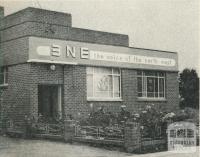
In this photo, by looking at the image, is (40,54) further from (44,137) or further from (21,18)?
(44,137)

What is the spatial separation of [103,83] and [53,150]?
8763 mm

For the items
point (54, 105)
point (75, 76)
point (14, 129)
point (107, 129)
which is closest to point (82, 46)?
point (75, 76)

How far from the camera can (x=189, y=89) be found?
3250 centimetres

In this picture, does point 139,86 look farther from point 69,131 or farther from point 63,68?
point 69,131

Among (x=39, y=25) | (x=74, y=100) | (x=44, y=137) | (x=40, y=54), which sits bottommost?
(x=44, y=137)

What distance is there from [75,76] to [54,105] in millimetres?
1673

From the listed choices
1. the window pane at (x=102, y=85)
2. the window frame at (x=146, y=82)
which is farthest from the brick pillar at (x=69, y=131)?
the window frame at (x=146, y=82)

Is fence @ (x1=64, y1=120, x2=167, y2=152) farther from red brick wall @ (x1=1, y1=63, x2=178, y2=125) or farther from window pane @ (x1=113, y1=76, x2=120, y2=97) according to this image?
window pane @ (x1=113, y1=76, x2=120, y2=97)

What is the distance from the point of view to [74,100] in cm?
2084

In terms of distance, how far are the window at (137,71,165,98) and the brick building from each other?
0.19ft

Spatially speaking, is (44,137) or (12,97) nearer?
(44,137)

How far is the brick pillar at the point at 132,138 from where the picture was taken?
14.4 meters

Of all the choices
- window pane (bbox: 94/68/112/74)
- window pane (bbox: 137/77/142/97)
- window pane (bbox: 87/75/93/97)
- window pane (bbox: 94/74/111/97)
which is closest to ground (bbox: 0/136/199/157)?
window pane (bbox: 87/75/93/97)

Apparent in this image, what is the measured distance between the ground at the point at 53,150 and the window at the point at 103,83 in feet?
19.7
